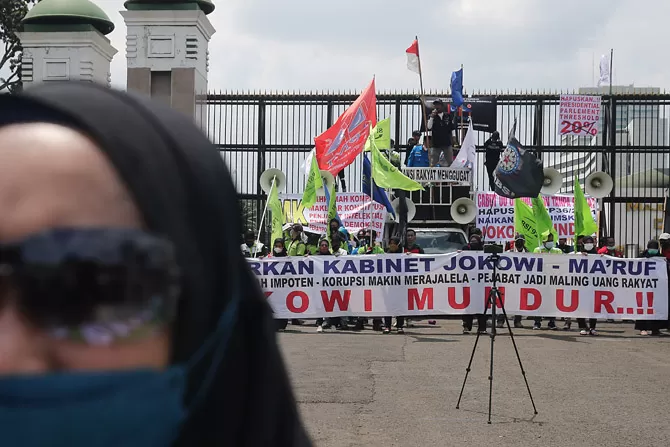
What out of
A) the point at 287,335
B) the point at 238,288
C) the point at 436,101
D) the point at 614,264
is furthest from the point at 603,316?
the point at 238,288

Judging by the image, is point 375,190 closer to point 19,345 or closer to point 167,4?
point 167,4

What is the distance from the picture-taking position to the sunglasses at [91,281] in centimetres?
91

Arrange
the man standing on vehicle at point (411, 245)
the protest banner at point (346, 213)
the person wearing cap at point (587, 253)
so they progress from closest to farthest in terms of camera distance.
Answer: the person wearing cap at point (587, 253)
the man standing on vehicle at point (411, 245)
the protest banner at point (346, 213)

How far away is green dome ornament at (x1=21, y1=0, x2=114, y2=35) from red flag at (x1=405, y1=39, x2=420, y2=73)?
673 centimetres

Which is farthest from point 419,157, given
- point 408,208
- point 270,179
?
point 270,179

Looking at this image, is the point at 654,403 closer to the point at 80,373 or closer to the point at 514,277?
the point at 514,277

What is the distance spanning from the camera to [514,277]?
16.1 m

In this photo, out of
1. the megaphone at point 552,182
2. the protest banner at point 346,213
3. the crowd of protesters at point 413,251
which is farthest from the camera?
the megaphone at point 552,182

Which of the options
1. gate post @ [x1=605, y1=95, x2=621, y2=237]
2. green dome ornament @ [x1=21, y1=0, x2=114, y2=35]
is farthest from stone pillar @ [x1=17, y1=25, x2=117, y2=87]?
gate post @ [x1=605, y1=95, x2=621, y2=237]

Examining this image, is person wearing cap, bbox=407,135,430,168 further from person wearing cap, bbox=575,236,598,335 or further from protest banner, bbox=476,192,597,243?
person wearing cap, bbox=575,236,598,335

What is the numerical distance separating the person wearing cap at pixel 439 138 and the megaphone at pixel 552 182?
7.38ft

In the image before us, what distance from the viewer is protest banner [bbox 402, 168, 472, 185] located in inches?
874

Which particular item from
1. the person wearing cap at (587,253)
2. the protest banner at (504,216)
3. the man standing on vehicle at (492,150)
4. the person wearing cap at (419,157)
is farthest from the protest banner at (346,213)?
the person wearing cap at (587,253)

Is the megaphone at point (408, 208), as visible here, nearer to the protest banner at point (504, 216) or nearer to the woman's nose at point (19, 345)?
the protest banner at point (504, 216)
